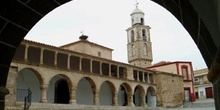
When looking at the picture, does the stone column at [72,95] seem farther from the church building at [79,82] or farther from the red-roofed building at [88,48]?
the red-roofed building at [88,48]

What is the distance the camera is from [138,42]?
48094mm

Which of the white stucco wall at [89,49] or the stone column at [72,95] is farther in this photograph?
the white stucco wall at [89,49]

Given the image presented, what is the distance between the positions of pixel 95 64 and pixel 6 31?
2397cm

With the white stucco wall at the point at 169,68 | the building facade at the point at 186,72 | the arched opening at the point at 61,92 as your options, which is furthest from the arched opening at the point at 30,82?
the building facade at the point at 186,72

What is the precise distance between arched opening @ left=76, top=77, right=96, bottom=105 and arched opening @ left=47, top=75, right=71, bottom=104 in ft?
3.36

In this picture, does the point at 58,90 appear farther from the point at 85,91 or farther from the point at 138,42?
the point at 138,42

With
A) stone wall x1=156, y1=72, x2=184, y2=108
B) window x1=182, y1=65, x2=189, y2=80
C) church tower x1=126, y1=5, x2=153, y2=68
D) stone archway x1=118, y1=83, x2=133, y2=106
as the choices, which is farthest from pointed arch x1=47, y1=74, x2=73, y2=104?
church tower x1=126, y1=5, x2=153, y2=68

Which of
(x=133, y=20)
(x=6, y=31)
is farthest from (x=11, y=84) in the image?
(x=133, y=20)

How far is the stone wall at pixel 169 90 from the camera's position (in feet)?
101

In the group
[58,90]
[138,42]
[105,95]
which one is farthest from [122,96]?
[138,42]

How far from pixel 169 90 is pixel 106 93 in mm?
8862

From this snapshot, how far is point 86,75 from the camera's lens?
22938mm

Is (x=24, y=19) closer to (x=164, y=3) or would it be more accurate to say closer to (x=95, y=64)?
(x=164, y=3)

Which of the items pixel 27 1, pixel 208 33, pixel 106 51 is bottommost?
pixel 208 33
